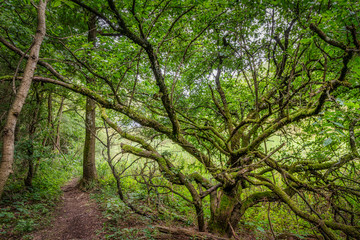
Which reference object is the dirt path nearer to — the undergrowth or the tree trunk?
the undergrowth

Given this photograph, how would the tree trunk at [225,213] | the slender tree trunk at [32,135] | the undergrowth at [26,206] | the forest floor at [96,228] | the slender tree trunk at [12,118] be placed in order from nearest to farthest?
the slender tree trunk at [12,118] → the forest floor at [96,228] → the tree trunk at [225,213] → the undergrowth at [26,206] → the slender tree trunk at [32,135]

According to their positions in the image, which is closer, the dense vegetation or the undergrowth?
the dense vegetation

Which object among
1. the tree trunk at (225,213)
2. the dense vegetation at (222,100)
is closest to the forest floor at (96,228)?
the dense vegetation at (222,100)

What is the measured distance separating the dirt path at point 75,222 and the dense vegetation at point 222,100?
1.87 ft

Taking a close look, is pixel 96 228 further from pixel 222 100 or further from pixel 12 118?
pixel 222 100

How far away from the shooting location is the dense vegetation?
2.03m

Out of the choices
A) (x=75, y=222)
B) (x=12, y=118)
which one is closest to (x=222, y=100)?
(x=12, y=118)

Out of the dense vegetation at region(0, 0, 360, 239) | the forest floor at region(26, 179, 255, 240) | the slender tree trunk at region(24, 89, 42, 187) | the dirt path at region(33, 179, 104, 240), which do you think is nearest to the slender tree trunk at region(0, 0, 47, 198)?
the dense vegetation at region(0, 0, 360, 239)

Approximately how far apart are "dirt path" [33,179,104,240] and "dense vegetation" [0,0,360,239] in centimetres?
57

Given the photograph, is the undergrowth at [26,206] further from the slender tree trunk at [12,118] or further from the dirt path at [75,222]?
the slender tree trunk at [12,118]

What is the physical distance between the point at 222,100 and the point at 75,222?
17.3 ft

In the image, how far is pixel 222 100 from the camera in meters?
4.25

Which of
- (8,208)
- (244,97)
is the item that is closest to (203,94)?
(244,97)

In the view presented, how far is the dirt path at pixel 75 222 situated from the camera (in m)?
3.67
